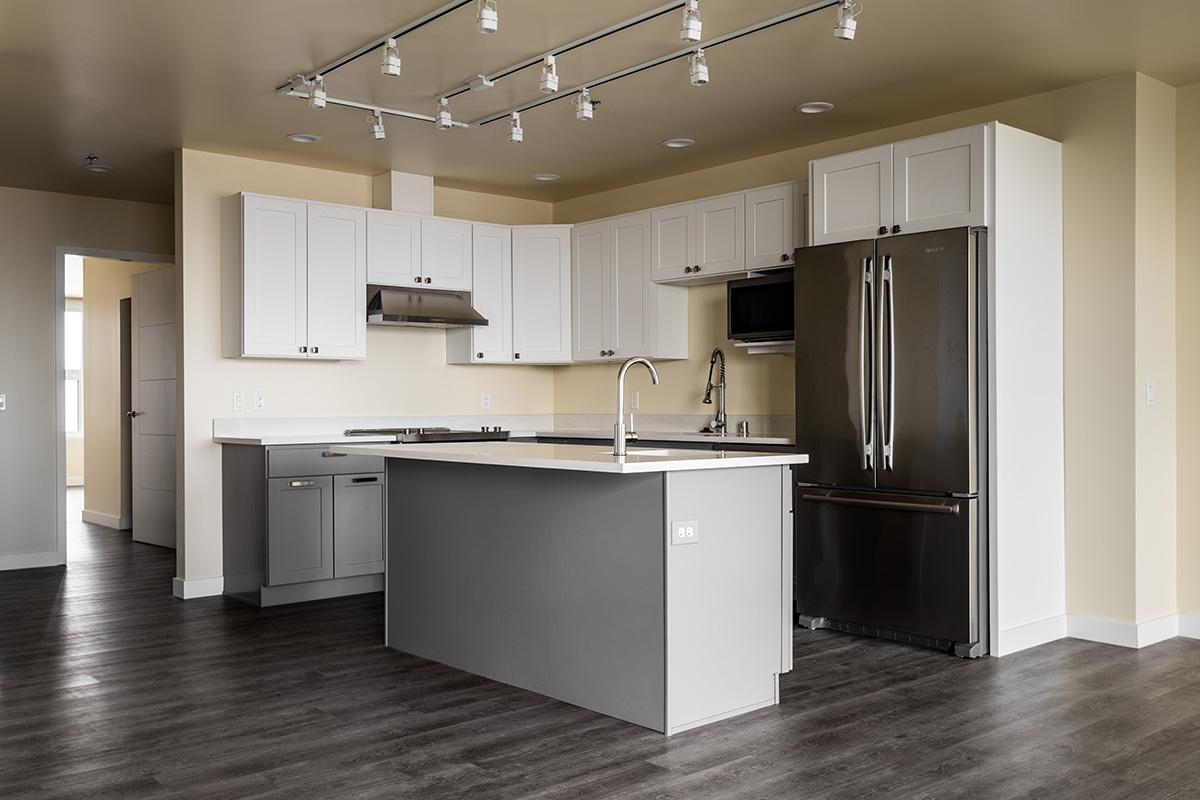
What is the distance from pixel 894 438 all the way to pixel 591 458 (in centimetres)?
183

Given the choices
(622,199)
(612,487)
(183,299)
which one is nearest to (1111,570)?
(612,487)

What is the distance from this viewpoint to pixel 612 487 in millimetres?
3664

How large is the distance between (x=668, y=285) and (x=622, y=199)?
1056 mm

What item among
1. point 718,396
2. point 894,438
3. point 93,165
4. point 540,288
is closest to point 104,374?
point 93,165

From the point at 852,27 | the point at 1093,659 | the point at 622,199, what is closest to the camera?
the point at 852,27

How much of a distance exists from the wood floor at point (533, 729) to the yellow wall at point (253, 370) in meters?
1.25

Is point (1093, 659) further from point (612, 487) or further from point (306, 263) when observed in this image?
point (306, 263)

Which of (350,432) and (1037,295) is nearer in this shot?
(1037,295)

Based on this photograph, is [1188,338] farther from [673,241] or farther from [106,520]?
[106,520]

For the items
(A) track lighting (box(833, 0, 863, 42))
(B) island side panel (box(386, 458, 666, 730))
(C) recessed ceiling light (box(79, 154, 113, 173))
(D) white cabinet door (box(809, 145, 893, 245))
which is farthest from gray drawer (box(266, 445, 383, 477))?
(A) track lighting (box(833, 0, 863, 42))

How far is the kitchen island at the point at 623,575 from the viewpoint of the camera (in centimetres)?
350

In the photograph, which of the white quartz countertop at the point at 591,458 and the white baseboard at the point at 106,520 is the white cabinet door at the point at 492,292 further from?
the white baseboard at the point at 106,520

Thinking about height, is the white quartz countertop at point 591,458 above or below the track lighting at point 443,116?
below

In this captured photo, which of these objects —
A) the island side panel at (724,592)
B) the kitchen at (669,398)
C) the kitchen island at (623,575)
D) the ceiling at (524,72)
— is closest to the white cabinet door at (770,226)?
the kitchen at (669,398)
